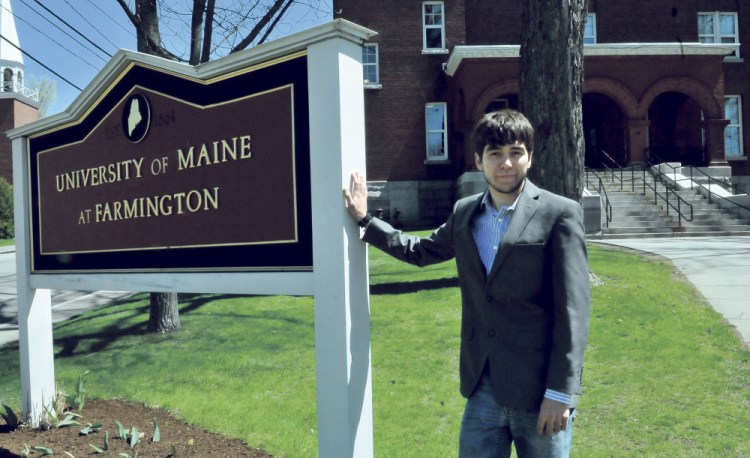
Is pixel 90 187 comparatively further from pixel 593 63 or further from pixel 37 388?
pixel 593 63

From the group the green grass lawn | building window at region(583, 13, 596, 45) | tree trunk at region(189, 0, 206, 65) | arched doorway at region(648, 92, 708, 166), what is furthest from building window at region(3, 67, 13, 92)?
tree trunk at region(189, 0, 206, 65)

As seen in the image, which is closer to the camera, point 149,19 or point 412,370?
point 412,370

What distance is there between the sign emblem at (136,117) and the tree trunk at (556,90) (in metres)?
5.59

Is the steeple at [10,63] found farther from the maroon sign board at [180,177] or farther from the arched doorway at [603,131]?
the maroon sign board at [180,177]

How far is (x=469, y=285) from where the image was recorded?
2668 millimetres

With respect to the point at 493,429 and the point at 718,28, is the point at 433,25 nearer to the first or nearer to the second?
the point at 718,28

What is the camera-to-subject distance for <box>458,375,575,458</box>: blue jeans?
8.34 ft

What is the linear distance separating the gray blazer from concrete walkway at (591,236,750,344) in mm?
4778

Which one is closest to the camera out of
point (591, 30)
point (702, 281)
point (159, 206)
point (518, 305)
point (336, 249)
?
point (518, 305)

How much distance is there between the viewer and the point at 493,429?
2.63 metres

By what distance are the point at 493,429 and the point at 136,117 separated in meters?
2.72

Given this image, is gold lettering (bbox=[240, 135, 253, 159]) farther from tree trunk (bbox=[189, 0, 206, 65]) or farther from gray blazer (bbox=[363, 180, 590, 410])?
tree trunk (bbox=[189, 0, 206, 65])

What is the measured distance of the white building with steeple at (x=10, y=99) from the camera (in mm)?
40094

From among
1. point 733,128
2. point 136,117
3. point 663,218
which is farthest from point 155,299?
point 733,128
